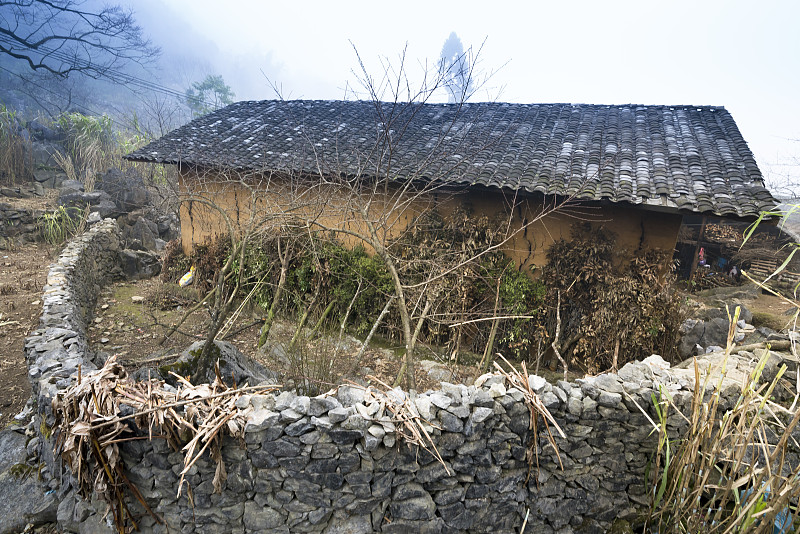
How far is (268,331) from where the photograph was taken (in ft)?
21.0

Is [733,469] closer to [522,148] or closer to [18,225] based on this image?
[522,148]

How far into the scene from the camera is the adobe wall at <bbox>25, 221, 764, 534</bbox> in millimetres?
2477

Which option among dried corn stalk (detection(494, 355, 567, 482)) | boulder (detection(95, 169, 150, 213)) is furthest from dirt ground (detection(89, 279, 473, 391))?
boulder (detection(95, 169, 150, 213))

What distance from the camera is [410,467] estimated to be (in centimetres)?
258

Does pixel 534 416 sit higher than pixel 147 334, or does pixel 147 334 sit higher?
pixel 534 416

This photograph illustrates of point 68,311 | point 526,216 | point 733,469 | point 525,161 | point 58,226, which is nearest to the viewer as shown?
point 733,469

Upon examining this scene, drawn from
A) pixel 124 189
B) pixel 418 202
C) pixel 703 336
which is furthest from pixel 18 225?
pixel 703 336

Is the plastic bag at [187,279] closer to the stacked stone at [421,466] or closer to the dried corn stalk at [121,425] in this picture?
the stacked stone at [421,466]

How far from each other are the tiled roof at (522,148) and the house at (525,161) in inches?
0.9

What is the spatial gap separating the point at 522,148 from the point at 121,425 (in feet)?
21.4

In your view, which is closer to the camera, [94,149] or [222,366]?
[222,366]

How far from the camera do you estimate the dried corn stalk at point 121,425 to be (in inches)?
91.5

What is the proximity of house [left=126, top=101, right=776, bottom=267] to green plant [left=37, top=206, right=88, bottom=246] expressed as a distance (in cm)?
346

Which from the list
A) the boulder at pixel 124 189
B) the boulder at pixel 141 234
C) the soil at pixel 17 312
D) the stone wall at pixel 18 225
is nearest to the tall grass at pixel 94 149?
the boulder at pixel 124 189
